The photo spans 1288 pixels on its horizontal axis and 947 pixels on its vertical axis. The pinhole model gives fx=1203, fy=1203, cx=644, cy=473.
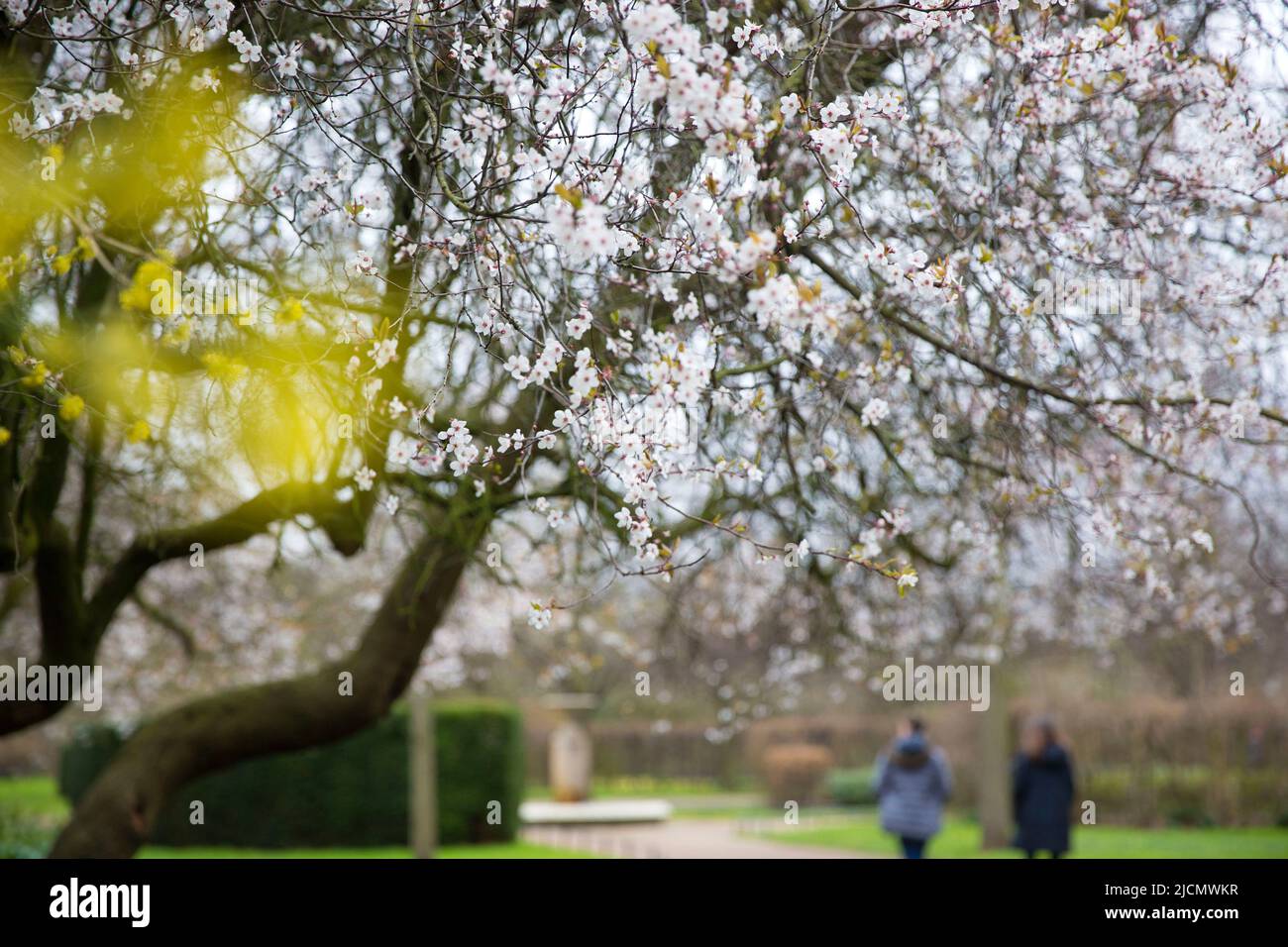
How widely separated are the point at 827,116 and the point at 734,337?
3.68 ft

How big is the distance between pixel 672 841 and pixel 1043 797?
6.32 meters

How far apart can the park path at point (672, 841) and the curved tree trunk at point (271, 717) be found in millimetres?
6040

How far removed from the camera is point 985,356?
5.10m

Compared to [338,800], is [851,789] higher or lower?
lower

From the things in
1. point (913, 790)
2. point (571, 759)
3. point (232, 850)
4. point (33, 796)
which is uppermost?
point (913, 790)

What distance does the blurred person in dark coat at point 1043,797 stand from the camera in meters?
8.52

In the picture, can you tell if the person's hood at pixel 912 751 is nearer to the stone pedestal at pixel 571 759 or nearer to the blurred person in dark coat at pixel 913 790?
the blurred person in dark coat at pixel 913 790

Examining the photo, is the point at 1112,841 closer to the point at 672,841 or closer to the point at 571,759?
the point at 672,841

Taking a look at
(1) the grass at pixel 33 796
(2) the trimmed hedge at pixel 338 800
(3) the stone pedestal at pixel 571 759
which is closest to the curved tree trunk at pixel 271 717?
(2) the trimmed hedge at pixel 338 800

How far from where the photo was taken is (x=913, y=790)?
8.29 metres
